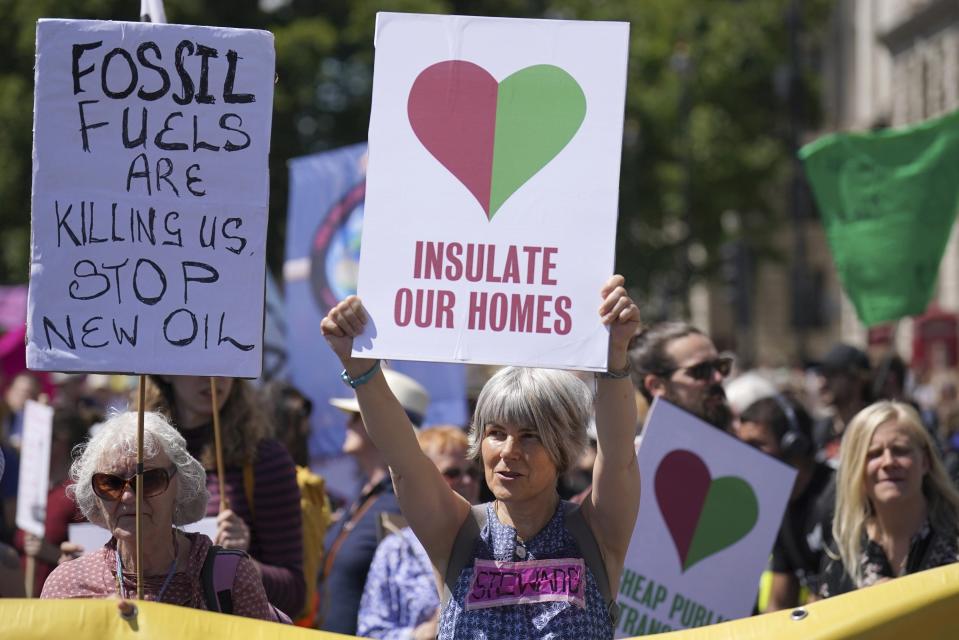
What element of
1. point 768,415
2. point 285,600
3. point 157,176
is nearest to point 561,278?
point 157,176

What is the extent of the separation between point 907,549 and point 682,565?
28.0 inches

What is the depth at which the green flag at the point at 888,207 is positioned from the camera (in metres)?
7.05

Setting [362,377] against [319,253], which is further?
[319,253]

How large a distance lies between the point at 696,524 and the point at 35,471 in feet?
9.14

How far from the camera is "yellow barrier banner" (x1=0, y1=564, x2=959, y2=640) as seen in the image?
125 inches

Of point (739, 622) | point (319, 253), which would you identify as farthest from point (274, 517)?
point (319, 253)

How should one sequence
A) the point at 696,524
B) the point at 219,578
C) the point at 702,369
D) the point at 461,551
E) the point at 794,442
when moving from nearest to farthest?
the point at 461,551 → the point at 219,578 → the point at 696,524 → the point at 702,369 → the point at 794,442

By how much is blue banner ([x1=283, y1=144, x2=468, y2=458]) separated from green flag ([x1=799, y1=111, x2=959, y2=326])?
11.5ft

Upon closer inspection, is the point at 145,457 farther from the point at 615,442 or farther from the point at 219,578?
the point at 615,442

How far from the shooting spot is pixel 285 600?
4492mm

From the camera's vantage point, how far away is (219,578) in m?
3.51

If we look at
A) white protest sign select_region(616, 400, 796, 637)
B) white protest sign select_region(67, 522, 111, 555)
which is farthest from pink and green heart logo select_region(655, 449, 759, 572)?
white protest sign select_region(67, 522, 111, 555)

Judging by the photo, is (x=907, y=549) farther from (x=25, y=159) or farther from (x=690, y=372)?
(x=25, y=159)

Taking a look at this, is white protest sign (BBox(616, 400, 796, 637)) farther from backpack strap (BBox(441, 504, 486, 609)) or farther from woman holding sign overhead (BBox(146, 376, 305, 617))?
A: backpack strap (BBox(441, 504, 486, 609))
